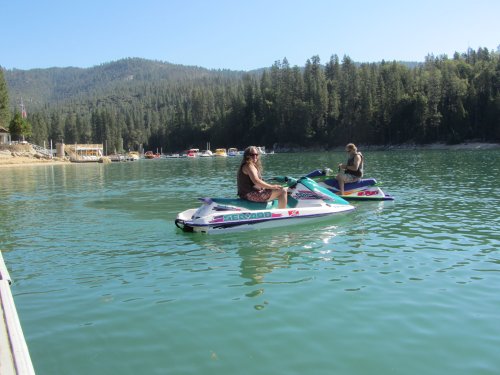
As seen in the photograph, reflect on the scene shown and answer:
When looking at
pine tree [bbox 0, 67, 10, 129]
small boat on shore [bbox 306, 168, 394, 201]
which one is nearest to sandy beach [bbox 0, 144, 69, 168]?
pine tree [bbox 0, 67, 10, 129]

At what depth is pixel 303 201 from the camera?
15.9 meters

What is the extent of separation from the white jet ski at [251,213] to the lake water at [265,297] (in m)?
0.40

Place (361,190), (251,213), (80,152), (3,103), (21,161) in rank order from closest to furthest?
(251,213) < (361,190) < (21,161) < (3,103) < (80,152)

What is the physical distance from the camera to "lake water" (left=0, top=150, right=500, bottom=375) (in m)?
6.23

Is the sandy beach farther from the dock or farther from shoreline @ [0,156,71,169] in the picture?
the dock

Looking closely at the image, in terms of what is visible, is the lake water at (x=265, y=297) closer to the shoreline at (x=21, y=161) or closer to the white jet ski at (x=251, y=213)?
the white jet ski at (x=251, y=213)

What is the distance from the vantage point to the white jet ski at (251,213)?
13680mm

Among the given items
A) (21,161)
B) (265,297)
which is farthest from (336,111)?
(265,297)

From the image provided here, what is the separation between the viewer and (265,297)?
8.42 m

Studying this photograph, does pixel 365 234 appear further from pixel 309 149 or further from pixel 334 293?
pixel 309 149

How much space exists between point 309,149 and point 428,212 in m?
116

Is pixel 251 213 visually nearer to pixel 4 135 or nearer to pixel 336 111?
pixel 4 135

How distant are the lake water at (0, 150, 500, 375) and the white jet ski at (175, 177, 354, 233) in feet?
1.30

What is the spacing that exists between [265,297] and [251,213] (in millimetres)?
5597
